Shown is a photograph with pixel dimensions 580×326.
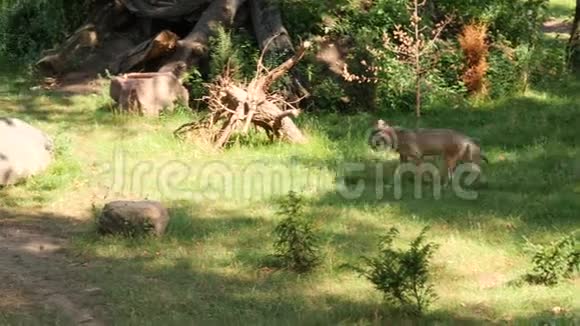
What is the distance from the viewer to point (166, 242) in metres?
8.29

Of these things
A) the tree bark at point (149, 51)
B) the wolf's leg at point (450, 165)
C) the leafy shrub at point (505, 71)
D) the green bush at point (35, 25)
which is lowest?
the wolf's leg at point (450, 165)

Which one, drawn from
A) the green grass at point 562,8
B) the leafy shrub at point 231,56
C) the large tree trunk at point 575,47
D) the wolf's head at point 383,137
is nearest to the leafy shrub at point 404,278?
the wolf's head at point 383,137

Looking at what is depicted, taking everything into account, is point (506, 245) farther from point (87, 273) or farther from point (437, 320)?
point (87, 273)

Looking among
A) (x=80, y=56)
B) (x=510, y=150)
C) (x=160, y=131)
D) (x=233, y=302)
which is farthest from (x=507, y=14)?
(x=233, y=302)

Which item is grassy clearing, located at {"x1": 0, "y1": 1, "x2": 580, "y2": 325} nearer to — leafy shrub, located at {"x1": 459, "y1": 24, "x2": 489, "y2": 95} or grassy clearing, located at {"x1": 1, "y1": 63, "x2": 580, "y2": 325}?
grassy clearing, located at {"x1": 1, "y1": 63, "x2": 580, "y2": 325}

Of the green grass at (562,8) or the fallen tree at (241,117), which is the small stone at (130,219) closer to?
the fallen tree at (241,117)

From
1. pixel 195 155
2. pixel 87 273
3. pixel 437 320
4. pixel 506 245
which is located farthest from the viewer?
pixel 195 155

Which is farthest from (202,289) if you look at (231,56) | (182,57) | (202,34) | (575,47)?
(575,47)

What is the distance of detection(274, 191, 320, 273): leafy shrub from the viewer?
7.59m

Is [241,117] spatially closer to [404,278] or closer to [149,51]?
[149,51]

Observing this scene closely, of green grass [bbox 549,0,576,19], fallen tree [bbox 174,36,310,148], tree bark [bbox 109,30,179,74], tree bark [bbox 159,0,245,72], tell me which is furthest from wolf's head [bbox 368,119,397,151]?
green grass [bbox 549,0,576,19]

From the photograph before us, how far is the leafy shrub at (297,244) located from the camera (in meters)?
7.59

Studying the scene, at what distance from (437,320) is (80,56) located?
39.2 ft

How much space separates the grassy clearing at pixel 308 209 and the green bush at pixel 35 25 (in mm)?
4628
